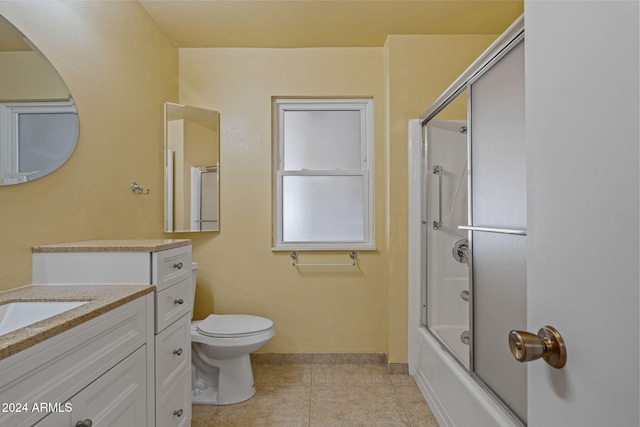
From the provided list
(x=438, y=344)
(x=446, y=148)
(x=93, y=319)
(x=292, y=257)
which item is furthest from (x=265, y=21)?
(x=438, y=344)

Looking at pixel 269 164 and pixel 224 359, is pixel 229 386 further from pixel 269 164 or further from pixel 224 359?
pixel 269 164

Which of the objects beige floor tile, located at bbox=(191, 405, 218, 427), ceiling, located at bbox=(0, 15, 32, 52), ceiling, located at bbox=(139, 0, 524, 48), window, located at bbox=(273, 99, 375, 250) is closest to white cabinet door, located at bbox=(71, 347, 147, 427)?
beige floor tile, located at bbox=(191, 405, 218, 427)

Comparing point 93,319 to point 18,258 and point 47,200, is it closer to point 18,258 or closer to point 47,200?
point 18,258

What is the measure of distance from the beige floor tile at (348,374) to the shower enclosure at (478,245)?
0.26 metres

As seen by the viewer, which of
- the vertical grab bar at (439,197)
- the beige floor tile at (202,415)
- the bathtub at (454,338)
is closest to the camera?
the bathtub at (454,338)

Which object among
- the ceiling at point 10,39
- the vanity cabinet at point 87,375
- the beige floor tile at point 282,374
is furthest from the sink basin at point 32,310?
the beige floor tile at point 282,374

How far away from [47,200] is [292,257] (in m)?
1.54

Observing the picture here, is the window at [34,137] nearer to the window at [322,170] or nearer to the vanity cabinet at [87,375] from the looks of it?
the vanity cabinet at [87,375]

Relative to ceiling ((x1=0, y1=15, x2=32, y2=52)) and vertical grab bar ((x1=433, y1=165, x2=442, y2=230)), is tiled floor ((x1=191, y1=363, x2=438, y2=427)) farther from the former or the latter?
ceiling ((x1=0, y1=15, x2=32, y2=52))

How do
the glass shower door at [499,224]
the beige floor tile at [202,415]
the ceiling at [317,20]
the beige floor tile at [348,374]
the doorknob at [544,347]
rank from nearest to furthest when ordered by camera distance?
the doorknob at [544,347] → the glass shower door at [499,224] → the beige floor tile at [202,415] → the ceiling at [317,20] → the beige floor tile at [348,374]

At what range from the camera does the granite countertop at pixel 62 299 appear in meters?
0.69

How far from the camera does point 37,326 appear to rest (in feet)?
2.52

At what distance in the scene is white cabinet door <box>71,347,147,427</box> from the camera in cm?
86

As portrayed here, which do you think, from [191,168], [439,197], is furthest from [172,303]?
[439,197]
